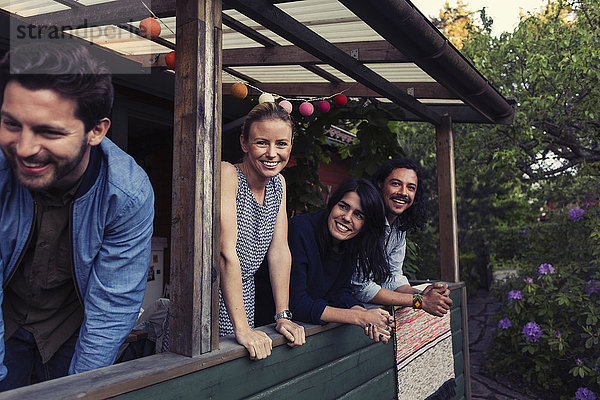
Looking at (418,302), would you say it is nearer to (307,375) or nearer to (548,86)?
(307,375)

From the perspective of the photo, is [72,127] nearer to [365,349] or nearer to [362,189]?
[362,189]

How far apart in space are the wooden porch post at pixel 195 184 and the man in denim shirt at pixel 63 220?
0.47 feet

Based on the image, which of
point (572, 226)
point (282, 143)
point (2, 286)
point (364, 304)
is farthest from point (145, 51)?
point (572, 226)

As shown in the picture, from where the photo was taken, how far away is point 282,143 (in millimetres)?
2229

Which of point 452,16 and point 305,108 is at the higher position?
point 452,16

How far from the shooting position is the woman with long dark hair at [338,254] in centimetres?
238

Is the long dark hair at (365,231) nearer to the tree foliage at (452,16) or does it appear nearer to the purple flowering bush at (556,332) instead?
the purple flowering bush at (556,332)

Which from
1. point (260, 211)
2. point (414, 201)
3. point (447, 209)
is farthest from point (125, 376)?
point (447, 209)

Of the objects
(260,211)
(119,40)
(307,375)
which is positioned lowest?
(307,375)

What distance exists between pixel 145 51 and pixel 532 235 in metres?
5.88

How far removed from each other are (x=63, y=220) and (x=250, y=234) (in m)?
0.87

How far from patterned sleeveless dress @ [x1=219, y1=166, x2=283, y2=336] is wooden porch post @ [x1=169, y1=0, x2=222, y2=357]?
379 millimetres

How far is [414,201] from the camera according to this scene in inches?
134

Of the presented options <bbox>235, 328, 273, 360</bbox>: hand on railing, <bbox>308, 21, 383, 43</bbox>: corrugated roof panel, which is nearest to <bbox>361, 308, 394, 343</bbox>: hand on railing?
<bbox>235, 328, 273, 360</bbox>: hand on railing
